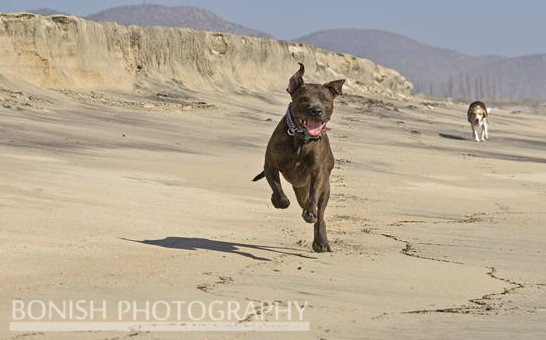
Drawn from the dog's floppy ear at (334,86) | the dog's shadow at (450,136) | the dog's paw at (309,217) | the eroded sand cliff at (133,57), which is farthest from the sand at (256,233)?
the eroded sand cliff at (133,57)

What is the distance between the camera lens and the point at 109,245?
7.07m

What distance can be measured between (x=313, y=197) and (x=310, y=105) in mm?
691

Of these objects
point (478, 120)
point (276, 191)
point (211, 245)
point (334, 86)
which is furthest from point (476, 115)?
point (211, 245)

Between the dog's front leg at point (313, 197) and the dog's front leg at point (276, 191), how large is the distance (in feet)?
0.73

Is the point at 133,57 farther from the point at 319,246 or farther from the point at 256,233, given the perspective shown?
the point at 319,246

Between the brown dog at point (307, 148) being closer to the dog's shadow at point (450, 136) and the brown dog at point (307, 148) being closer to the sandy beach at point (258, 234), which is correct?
the sandy beach at point (258, 234)

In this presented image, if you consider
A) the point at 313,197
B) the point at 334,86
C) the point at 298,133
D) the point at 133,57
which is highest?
the point at 133,57

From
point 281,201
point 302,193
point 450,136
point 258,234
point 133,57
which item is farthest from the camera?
point 133,57

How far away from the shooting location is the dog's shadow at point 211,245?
7379 mm

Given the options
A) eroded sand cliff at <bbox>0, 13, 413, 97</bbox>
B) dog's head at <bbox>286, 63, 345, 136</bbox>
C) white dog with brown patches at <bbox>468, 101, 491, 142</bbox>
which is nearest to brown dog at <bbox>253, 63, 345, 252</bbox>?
dog's head at <bbox>286, 63, 345, 136</bbox>

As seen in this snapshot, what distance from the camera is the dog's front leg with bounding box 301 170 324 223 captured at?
7602mm

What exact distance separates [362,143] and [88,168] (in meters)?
10.3

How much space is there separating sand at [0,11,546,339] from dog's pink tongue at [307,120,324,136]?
0.89 metres

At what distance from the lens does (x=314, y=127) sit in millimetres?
7801
